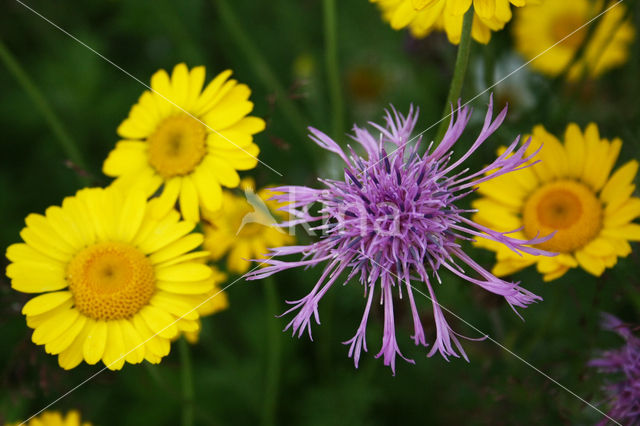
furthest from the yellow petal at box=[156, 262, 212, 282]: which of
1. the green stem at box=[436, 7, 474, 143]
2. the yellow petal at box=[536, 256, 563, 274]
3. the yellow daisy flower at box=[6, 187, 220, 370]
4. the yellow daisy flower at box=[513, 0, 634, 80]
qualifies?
the yellow daisy flower at box=[513, 0, 634, 80]

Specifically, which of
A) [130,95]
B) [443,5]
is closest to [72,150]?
[130,95]

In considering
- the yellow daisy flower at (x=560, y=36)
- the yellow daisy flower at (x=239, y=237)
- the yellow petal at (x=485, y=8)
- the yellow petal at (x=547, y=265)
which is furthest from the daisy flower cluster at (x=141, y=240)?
the yellow daisy flower at (x=560, y=36)

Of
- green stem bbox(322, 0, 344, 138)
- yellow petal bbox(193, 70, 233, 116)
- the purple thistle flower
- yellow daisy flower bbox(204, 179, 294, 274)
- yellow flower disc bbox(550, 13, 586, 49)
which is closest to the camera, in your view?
the purple thistle flower

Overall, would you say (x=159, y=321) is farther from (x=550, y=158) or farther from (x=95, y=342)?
(x=550, y=158)

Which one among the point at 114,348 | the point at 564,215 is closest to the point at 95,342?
the point at 114,348

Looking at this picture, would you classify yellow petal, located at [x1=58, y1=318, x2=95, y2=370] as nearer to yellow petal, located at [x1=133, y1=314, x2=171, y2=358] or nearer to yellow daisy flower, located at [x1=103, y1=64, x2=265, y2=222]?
yellow petal, located at [x1=133, y1=314, x2=171, y2=358]

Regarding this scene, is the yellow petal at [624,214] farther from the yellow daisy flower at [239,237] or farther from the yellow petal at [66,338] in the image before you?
the yellow petal at [66,338]
